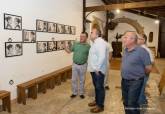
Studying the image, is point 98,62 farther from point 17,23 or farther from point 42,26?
point 42,26

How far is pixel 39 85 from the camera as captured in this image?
5023 mm

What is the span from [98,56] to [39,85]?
6.70ft

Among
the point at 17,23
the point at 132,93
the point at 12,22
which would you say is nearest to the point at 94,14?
the point at 17,23

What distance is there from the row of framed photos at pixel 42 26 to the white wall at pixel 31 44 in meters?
0.08

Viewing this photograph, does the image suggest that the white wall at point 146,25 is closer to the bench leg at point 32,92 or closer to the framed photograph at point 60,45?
the framed photograph at point 60,45

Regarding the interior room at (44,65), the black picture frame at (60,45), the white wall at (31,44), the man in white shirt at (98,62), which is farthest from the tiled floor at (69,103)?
the black picture frame at (60,45)

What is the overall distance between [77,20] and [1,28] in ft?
13.3

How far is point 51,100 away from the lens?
4492 millimetres

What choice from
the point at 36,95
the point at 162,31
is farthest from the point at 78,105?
the point at 162,31

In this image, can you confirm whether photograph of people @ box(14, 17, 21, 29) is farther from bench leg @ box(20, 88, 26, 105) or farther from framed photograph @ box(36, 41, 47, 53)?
bench leg @ box(20, 88, 26, 105)

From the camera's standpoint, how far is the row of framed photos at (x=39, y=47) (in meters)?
4.14

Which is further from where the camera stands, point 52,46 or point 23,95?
point 52,46

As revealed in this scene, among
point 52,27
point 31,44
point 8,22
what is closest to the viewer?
point 8,22

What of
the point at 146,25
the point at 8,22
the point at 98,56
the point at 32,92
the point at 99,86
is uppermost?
the point at 146,25
